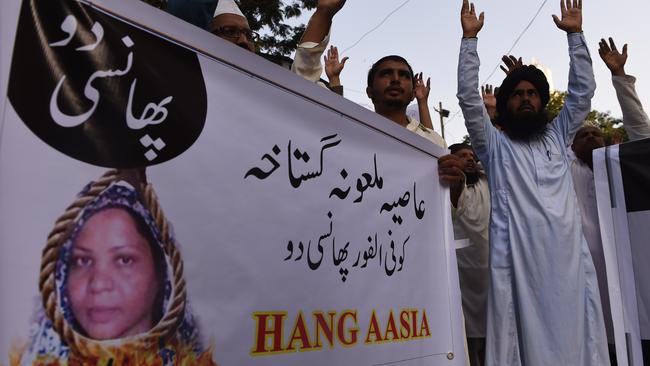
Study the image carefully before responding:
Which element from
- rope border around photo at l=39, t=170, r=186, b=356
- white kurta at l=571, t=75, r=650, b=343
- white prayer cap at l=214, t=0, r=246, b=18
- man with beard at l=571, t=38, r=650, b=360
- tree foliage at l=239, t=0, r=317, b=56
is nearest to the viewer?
rope border around photo at l=39, t=170, r=186, b=356

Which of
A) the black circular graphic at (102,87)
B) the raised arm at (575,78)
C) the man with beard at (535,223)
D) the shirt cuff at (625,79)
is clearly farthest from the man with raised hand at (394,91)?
the black circular graphic at (102,87)

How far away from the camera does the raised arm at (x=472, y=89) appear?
97.5 inches

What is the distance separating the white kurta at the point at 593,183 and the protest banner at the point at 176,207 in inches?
47.8

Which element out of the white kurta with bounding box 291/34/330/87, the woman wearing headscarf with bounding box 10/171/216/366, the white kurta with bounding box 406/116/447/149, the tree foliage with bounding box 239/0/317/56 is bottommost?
the woman wearing headscarf with bounding box 10/171/216/366

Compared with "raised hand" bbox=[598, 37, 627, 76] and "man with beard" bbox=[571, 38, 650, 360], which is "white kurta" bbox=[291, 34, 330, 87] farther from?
"raised hand" bbox=[598, 37, 627, 76]

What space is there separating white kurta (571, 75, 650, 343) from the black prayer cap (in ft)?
1.72

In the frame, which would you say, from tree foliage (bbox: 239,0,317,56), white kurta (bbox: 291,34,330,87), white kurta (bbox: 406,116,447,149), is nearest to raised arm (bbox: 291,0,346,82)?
white kurta (bbox: 291,34,330,87)

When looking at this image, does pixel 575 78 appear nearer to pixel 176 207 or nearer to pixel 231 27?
pixel 231 27

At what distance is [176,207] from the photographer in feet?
4.31

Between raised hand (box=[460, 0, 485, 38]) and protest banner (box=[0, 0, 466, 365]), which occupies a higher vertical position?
raised hand (box=[460, 0, 485, 38])

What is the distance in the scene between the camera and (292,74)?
1.76m

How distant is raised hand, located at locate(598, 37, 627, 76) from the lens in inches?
124

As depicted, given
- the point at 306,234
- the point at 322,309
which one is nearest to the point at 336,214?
the point at 306,234

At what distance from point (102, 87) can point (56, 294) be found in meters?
0.47
